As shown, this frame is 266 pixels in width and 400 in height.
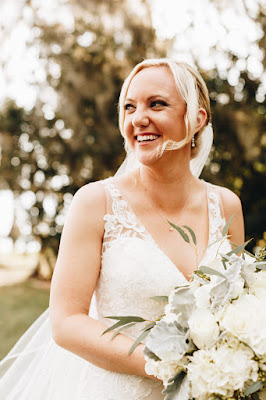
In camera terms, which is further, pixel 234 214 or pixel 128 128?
pixel 234 214

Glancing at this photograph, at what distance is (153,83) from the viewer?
93.8 inches

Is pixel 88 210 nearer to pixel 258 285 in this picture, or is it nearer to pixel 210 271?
pixel 210 271

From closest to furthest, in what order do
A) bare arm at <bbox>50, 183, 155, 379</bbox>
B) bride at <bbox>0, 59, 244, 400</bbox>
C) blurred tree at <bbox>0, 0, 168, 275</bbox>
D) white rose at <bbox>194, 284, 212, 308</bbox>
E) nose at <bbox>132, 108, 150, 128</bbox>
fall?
white rose at <bbox>194, 284, 212, 308</bbox> → bare arm at <bbox>50, 183, 155, 379</bbox> → bride at <bbox>0, 59, 244, 400</bbox> → nose at <bbox>132, 108, 150, 128</bbox> → blurred tree at <bbox>0, 0, 168, 275</bbox>

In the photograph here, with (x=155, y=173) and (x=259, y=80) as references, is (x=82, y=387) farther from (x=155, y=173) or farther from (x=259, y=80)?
(x=259, y=80)

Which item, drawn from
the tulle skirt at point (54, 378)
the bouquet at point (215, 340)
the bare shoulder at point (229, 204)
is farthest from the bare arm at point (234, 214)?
the bouquet at point (215, 340)

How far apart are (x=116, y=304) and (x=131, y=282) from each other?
0.14m

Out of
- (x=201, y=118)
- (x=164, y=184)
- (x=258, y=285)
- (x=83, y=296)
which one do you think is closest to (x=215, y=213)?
(x=164, y=184)

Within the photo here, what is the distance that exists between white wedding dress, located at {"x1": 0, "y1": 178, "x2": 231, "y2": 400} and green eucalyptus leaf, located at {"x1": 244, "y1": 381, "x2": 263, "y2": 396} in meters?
0.75

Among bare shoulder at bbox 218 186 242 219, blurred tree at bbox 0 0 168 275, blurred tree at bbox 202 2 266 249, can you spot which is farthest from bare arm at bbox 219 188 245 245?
blurred tree at bbox 0 0 168 275

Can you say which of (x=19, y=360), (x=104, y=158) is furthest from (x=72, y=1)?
(x=19, y=360)

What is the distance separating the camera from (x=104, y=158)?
8352 mm

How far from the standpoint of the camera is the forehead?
237 centimetres

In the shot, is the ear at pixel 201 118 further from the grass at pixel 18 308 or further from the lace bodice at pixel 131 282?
the grass at pixel 18 308

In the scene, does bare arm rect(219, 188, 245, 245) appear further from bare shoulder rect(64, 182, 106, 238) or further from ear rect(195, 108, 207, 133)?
bare shoulder rect(64, 182, 106, 238)
